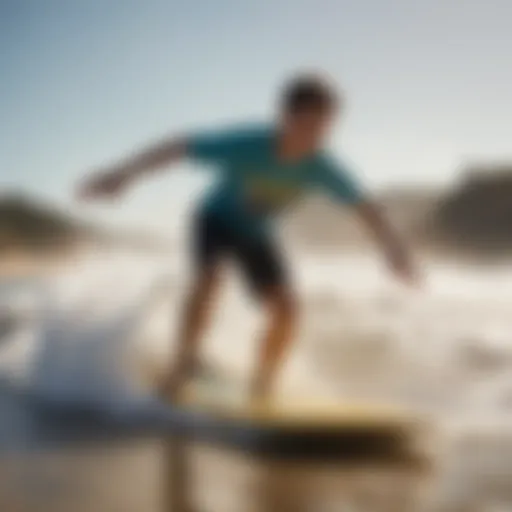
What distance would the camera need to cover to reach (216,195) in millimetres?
1809

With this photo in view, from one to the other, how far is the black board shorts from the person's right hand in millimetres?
152

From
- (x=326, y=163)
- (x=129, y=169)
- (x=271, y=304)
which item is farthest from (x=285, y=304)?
(x=129, y=169)

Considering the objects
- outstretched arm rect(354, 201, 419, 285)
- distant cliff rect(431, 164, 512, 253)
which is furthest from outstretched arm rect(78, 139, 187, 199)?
distant cliff rect(431, 164, 512, 253)

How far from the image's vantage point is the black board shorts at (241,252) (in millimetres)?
1797

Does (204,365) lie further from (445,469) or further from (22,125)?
(22,125)

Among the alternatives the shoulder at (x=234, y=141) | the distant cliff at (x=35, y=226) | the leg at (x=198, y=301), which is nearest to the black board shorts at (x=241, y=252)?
the leg at (x=198, y=301)

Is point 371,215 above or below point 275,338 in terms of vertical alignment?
above

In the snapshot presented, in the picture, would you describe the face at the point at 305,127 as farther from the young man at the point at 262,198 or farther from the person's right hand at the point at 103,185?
the person's right hand at the point at 103,185

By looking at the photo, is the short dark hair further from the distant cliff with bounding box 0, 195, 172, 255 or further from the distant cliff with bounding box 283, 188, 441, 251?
the distant cliff with bounding box 0, 195, 172, 255

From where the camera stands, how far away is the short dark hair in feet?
5.87

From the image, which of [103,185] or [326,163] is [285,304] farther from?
[103,185]

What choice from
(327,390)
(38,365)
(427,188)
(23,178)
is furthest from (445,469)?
(23,178)

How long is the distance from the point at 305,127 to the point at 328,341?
1.28 feet

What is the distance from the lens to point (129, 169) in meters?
1.81
